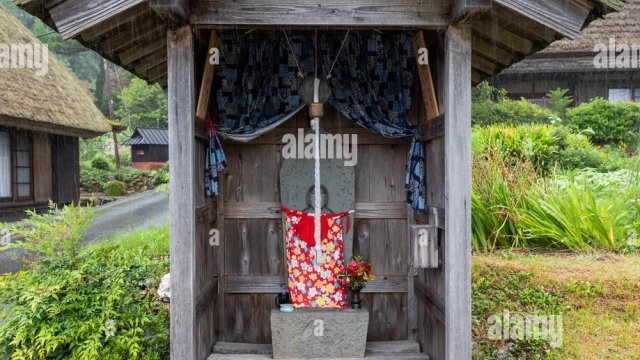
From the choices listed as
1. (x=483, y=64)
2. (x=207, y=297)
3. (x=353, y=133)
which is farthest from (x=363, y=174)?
(x=207, y=297)

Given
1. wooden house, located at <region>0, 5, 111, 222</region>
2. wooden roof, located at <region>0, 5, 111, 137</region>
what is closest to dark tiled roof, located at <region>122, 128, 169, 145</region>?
wooden roof, located at <region>0, 5, 111, 137</region>

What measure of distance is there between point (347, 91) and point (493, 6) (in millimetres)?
1594

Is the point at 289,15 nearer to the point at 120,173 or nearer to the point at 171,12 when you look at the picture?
the point at 171,12

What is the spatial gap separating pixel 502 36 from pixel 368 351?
3.00 metres

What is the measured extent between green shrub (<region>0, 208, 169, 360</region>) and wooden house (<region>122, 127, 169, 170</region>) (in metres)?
22.3

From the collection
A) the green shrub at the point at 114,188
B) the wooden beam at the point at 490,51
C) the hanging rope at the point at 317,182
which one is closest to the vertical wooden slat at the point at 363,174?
the hanging rope at the point at 317,182

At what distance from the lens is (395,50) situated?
16.6 feet

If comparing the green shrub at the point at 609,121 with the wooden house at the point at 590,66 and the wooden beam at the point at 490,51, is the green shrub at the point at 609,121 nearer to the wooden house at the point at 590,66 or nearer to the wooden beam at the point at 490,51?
the wooden house at the point at 590,66

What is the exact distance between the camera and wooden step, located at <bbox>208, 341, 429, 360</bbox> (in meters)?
4.59

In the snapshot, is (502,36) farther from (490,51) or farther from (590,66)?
(590,66)

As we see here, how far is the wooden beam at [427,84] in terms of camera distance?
4379 mm

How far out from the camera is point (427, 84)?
4.46 m

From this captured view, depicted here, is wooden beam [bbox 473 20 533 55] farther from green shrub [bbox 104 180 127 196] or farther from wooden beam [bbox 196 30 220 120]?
green shrub [bbox 104 180 127 196]

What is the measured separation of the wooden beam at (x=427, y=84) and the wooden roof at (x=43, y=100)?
9.12 meters
